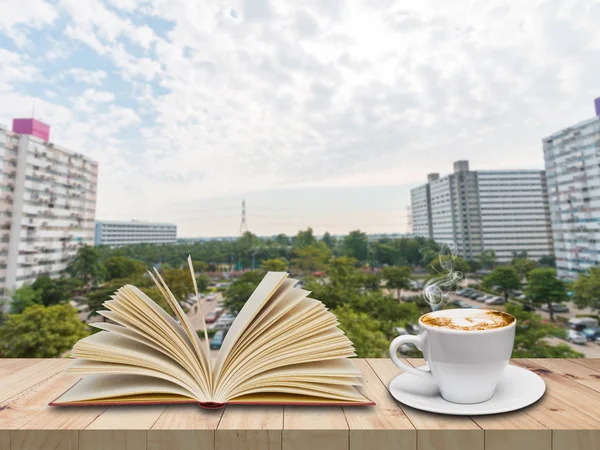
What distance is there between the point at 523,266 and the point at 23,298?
10.5 metres

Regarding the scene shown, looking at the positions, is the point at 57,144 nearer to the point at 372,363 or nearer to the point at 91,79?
the point at 91,79

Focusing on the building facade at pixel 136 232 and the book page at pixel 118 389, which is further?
the building facade at pixel 136 232

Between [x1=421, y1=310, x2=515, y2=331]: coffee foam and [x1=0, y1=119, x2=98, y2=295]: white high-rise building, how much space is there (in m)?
10.9

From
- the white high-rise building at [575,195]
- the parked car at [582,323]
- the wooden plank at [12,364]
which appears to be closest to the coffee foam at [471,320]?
the wooden plank at [12,364]

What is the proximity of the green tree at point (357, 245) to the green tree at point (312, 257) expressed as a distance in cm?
44

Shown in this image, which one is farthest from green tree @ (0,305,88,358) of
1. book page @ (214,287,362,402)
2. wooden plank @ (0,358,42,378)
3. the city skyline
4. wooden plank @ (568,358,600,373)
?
wooden plank @ (568,358,600,373)

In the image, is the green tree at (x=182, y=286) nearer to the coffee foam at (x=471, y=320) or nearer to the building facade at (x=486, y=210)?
the coffee foam at (x=471, y=320)

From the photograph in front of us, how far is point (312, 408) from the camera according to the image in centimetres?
33

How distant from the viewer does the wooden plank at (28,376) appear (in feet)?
1.33

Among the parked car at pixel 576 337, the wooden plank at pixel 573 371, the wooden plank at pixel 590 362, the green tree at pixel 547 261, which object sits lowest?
the parked car at pixel 576 337

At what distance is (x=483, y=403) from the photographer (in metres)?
0.32

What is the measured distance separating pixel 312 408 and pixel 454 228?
609cm

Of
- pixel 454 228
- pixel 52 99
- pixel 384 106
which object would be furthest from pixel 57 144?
pixel 454 228
